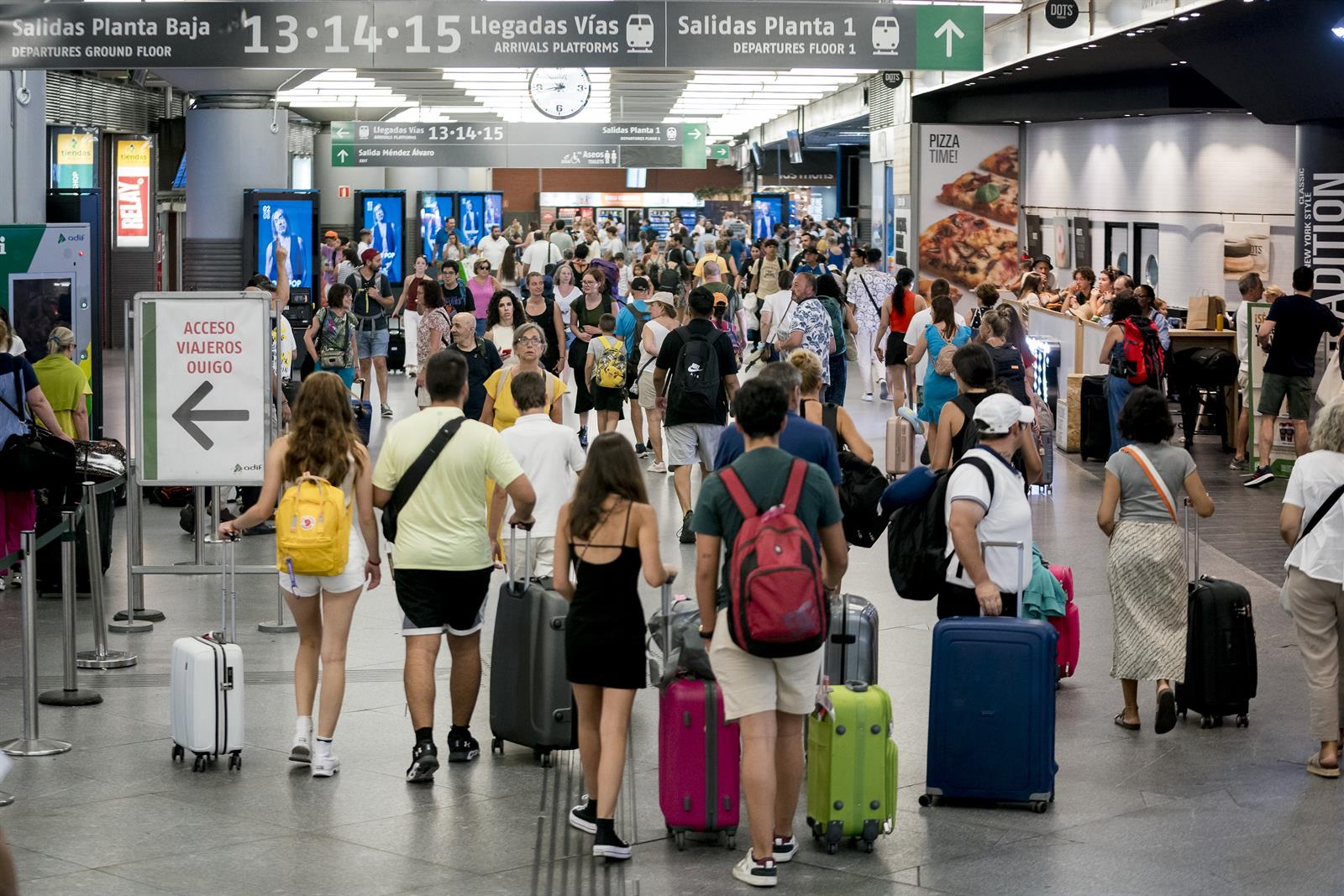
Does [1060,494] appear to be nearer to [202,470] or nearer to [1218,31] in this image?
[1218,31]

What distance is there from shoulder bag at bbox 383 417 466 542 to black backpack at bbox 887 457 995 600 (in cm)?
171

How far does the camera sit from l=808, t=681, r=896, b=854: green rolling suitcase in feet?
19.0

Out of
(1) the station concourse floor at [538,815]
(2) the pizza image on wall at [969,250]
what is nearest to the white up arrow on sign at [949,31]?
(1) the station concourse floor at [538,815]

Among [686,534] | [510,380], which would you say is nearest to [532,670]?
[510,380]

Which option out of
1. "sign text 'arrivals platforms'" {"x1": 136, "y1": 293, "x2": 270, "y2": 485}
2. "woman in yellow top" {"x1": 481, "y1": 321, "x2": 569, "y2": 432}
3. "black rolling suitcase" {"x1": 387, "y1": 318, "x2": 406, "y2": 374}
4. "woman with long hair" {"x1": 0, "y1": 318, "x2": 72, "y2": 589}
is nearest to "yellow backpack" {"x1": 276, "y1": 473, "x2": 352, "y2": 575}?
"sign text 'arrivals platforms'" {"x1": 136, "y1": 293, "x2": 270, "y2": 485}

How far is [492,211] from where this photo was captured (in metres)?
38.5

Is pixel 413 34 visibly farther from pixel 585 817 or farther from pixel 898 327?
pixel 585 817

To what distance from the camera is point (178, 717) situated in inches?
269

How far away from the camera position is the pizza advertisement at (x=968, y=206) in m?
24.9

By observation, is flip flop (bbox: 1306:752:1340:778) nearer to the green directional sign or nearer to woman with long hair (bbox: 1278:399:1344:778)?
woman with long hair (bbox: 1278:399:1344:778)

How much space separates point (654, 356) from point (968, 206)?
496 inches

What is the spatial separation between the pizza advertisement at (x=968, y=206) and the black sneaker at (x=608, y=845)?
1948 cm

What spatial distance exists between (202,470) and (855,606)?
370cm

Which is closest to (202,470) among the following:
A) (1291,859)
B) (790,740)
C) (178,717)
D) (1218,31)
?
(178,717)
